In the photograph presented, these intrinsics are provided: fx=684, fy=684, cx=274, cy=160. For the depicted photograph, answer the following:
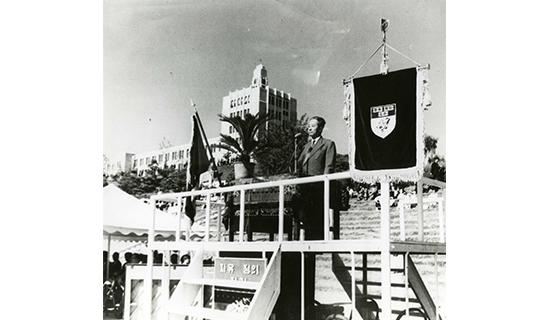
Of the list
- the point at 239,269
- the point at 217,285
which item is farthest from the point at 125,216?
the point at 239,269

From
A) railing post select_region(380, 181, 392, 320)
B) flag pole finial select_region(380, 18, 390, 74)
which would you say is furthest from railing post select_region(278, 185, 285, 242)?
flag pole finial select_region(380, 18, 390, 74)

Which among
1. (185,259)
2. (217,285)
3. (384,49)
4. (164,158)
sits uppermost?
(384,49)

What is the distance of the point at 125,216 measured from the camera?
5121 millimetres

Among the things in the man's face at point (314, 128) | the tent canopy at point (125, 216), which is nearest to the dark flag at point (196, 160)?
the tent canopy at point (125, 216)

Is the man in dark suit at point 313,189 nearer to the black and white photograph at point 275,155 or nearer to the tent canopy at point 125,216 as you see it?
the black and white photograph at point 275,155

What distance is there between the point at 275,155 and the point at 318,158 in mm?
325

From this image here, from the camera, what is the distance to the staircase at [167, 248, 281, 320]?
4137 millimetres

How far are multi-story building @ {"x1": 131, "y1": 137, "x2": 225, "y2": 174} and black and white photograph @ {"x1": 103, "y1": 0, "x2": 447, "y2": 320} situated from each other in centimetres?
1

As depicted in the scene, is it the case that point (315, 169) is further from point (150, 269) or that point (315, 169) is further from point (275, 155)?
point (150, 269)

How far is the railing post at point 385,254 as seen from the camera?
3.65 meters

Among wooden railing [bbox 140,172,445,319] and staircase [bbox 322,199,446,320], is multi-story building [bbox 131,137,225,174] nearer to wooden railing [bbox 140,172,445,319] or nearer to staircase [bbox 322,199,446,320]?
wooden railing [bbox 140,172,445,319]

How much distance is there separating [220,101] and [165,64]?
1.87 feet

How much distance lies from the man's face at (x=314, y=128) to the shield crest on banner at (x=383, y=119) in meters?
0.41
